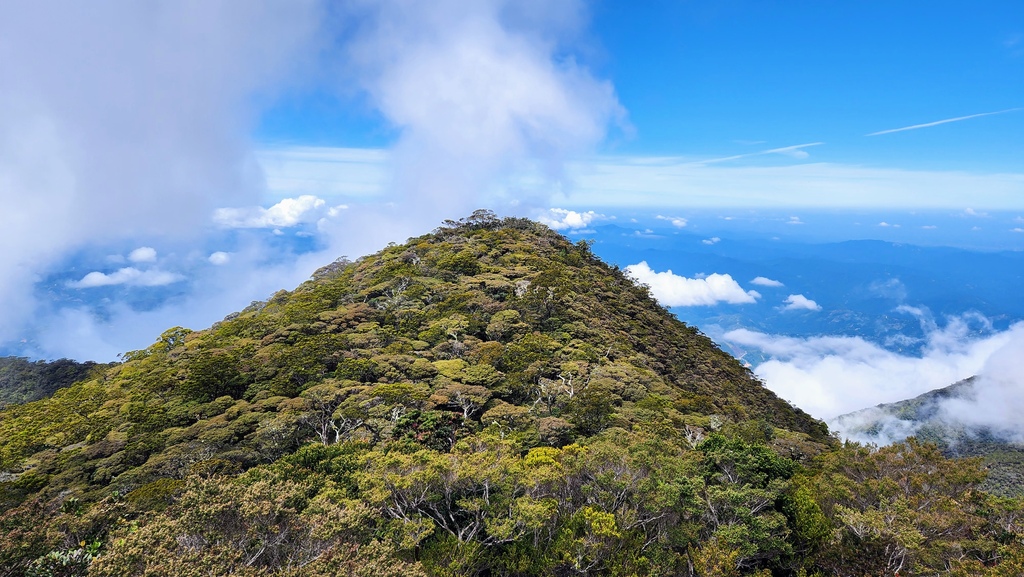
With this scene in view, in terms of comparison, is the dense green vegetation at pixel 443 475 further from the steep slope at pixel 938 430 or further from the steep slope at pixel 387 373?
the steep slope at pixel 938 430

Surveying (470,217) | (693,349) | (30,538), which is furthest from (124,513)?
(470,217)

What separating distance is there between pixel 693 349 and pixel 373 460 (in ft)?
148

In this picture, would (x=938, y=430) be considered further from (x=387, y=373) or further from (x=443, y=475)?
(x=443, y=475)

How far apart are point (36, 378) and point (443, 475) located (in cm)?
7088

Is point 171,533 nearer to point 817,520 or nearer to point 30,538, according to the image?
point 30,538

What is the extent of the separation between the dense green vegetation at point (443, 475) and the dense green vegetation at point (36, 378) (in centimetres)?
2633

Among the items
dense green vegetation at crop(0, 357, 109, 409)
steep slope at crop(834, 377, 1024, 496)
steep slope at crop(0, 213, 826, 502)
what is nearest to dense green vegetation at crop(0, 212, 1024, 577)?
steep slope at crop(0, 213, 826, 502)

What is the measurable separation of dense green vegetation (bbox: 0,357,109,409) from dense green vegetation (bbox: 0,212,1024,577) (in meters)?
26.3

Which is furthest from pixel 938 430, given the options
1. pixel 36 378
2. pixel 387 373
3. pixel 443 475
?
pixel 36 378

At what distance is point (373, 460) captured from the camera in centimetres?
1725

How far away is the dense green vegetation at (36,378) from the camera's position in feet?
172

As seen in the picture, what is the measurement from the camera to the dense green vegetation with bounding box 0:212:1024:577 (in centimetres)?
1198

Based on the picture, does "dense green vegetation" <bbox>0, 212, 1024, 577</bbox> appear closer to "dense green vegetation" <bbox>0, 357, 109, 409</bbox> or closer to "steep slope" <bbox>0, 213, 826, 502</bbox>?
"steep slope" <bbox>0, 213, 826, 502</bbox>

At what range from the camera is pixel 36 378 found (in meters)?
57.7
